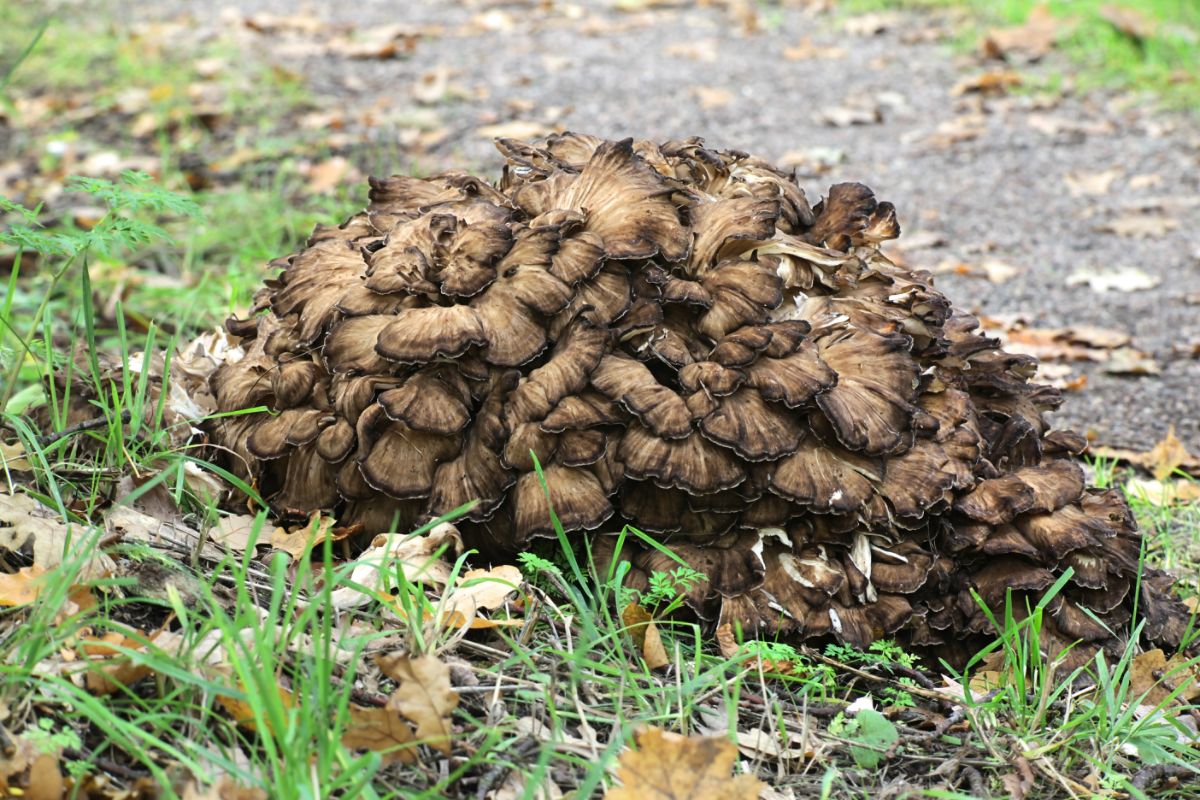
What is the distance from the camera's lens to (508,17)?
43.7 feet

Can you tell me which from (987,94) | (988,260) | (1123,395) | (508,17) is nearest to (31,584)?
(1123,395)

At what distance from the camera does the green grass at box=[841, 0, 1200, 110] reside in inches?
415

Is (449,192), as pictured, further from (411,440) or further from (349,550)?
(349,550)

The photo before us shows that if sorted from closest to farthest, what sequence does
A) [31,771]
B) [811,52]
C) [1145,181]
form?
[31,771] → [1145,181] → [811,52]

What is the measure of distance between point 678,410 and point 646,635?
66 centimetres

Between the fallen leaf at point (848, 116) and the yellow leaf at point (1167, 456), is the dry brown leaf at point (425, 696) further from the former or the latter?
the fallen leaf at point (848, 116)

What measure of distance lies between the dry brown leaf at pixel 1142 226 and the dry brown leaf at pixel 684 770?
6.92m

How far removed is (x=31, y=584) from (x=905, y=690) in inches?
91.8

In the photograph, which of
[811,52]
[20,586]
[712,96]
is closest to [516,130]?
[712,96]

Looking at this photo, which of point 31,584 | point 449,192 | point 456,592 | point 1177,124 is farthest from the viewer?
point 1177,124

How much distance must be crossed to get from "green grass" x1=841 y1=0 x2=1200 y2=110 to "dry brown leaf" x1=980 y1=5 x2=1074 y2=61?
0.13m

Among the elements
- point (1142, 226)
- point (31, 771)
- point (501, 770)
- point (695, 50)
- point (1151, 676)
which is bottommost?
point (1151, 676)

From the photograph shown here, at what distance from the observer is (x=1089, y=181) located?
8883mm

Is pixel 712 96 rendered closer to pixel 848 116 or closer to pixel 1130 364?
pixel 848 116
